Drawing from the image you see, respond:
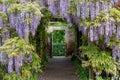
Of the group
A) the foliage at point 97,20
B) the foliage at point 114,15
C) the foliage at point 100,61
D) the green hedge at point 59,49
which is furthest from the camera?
the green hedge at point 59,49

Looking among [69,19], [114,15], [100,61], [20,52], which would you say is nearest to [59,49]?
[69,19]

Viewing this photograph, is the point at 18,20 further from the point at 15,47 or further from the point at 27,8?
the point at 15,47

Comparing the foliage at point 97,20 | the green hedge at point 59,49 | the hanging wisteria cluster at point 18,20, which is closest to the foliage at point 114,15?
the foliage at point 97,20

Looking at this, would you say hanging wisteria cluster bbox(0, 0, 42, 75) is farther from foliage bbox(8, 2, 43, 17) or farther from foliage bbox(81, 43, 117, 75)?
foliage bbox(81, 43, 117, 75)

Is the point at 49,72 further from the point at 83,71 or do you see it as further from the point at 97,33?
the point at 97,33

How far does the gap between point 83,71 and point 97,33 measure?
100 inches

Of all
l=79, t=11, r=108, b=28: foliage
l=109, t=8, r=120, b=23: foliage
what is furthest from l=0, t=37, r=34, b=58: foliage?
l=109, t=8, r=120, b=23: foliage

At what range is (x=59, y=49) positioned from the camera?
20.8 meters

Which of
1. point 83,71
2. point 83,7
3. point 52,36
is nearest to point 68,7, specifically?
point 83,7

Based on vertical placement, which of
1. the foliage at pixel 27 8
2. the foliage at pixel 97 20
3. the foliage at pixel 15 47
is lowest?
the foliage at pixel 15 47

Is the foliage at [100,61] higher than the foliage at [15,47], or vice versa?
the foliage at [15,47]

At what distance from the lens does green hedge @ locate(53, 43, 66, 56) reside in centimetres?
2063

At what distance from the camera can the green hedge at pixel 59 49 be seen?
812 inches

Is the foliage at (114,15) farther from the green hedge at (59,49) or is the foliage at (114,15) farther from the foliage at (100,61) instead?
the green hedge at (59,49)
